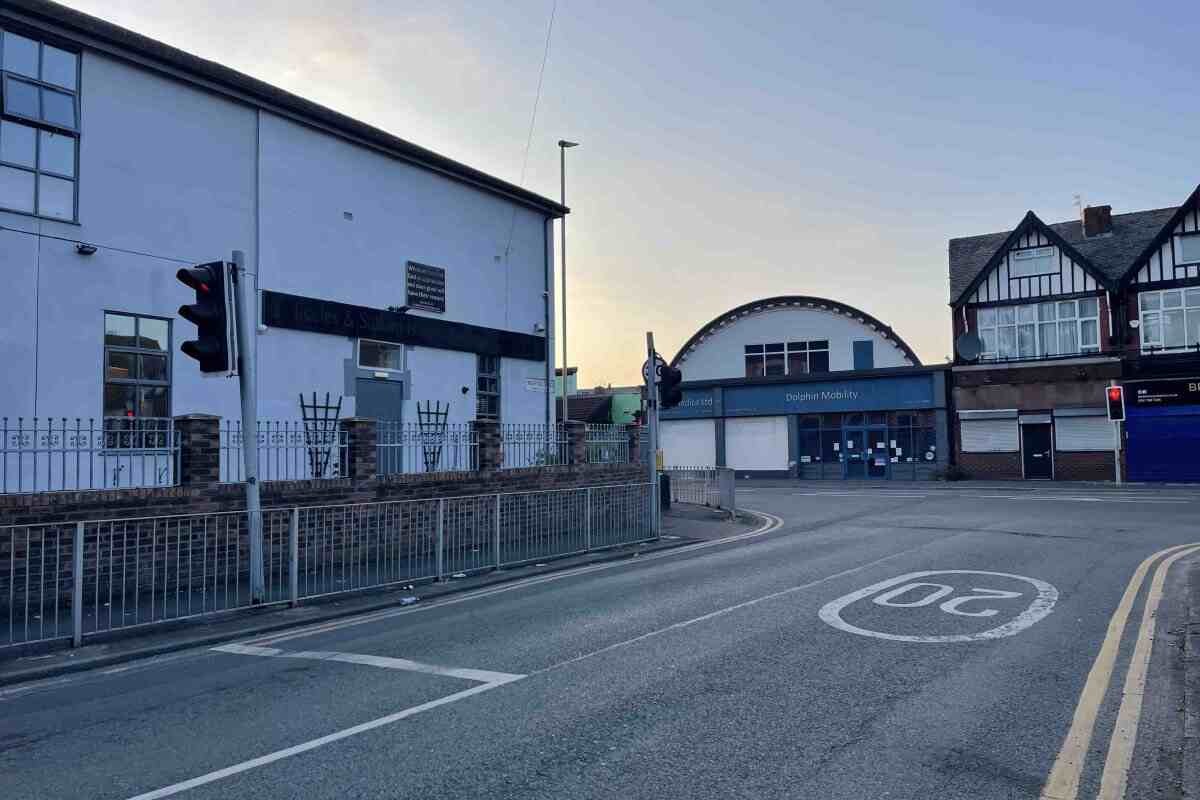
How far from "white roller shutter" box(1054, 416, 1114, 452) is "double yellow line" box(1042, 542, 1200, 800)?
30.2 meters

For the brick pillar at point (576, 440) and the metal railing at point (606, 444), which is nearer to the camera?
the brick pillar at point (576, 440)

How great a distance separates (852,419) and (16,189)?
1388 inches

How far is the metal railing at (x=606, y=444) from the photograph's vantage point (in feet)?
67.2

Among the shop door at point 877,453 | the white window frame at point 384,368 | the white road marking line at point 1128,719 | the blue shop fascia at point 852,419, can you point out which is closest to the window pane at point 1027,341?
the blue shop fascia at point 852,419

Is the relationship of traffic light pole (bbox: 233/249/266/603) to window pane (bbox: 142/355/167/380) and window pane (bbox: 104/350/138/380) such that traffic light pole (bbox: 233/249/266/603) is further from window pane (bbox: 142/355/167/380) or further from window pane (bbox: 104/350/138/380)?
window pane (bbox: 142/355/167/380)

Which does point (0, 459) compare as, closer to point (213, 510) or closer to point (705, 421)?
point (213, 510)

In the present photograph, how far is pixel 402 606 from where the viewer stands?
11.0 metres

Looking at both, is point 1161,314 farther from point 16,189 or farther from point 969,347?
point 16,189

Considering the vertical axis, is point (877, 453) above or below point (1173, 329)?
below

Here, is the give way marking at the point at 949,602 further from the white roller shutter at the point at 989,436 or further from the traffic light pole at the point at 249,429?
the white roller shutter at the point at 989,436

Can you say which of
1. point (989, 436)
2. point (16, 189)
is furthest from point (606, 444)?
point (989, 436)

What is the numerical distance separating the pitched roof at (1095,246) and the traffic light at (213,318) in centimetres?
3577

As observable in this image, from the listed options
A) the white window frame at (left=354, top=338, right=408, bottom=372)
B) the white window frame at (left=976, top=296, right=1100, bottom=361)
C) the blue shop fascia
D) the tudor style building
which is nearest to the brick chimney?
the tudor style building

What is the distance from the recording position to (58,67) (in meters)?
14.3
